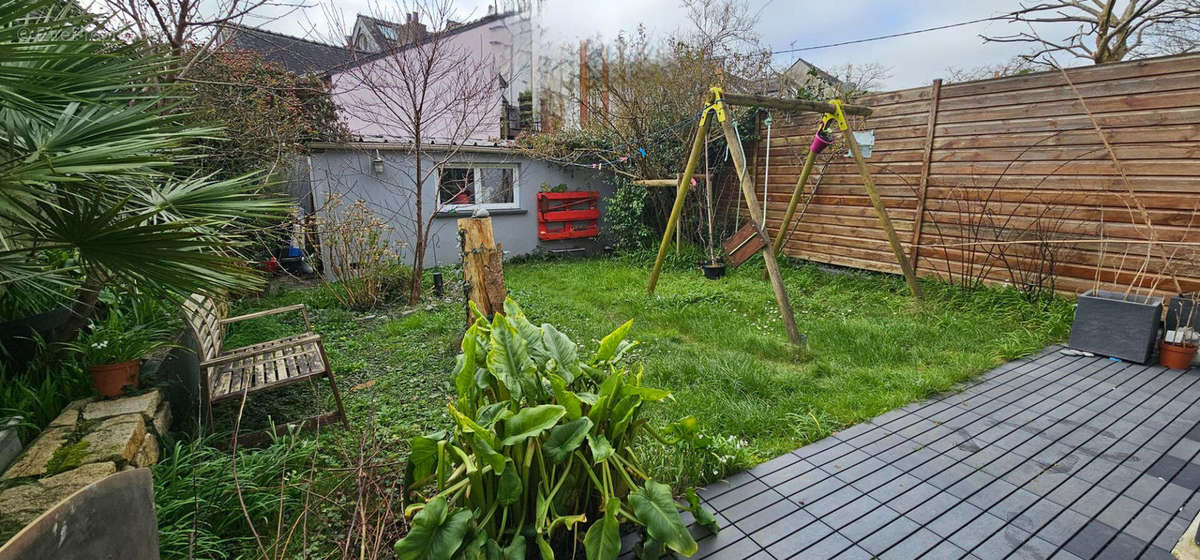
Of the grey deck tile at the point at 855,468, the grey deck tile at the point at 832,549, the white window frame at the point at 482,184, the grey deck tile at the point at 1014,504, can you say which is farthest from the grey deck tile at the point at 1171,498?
the white window frame at the point at 482,184

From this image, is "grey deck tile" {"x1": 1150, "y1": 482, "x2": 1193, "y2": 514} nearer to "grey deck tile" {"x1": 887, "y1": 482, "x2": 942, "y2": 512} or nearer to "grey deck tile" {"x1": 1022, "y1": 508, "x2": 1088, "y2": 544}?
"grey deck tile" {"x1": 1022, "y1": 508, "x2": 1088, "y2": 544}

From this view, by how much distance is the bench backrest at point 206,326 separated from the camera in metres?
2.64

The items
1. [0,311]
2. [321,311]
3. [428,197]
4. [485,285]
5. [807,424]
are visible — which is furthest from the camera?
[428,197]

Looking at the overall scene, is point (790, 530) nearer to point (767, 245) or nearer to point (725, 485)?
point (725, 485)

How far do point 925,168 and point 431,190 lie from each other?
6419 millimetres

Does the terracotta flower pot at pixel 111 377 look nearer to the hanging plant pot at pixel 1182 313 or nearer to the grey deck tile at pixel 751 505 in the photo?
the grey deck tile at pixel 751 505

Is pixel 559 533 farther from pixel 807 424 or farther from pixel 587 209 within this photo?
pixel 587 209

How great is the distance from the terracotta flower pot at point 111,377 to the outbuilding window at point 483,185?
18.6ft

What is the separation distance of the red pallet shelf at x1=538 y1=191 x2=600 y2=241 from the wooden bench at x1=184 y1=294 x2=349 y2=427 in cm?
567

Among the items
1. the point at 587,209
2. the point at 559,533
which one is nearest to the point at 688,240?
the point at 587,209

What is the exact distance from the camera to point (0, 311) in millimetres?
2365

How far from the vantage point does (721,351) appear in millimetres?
3984

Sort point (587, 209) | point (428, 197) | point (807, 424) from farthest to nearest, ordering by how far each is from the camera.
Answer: point (587, 209)
point (428, 197)
point (807, 424)

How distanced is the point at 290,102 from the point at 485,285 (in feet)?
13.2
